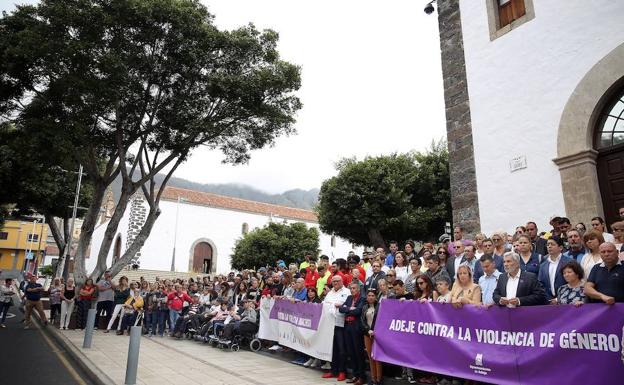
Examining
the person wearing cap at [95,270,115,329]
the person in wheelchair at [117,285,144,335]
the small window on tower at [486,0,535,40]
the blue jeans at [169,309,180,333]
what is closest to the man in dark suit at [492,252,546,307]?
the small window on tower at [486,0,535,40]

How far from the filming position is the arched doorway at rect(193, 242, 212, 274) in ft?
143

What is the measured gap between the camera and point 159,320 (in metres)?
12.5

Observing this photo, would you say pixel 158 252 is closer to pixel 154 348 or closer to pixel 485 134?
pixel 154 348

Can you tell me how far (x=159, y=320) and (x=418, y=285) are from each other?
31.5ft

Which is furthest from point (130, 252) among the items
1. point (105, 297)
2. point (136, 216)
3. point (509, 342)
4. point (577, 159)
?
point (136, 216)

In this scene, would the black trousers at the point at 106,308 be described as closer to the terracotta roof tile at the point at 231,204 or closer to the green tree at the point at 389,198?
the green tree at the point at 389,198

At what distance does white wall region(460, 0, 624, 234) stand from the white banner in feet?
13.2

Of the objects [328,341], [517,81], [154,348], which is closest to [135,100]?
[154,348]

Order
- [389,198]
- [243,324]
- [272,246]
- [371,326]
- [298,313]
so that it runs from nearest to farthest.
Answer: [371,326] → [298,313] → [243,324] → [389,198] → [272,246]

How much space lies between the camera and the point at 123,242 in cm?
4228

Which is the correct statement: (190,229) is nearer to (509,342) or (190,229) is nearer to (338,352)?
(338,352)

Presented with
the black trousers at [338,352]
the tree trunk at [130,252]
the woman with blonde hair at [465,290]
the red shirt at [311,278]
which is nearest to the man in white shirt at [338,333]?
the black trousers at [338,352]

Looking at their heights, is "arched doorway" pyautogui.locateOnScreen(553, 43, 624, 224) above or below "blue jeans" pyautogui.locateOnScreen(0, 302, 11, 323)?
above

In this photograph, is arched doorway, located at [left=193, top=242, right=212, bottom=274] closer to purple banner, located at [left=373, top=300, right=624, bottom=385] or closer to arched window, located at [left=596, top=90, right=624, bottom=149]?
purple banner, located at [left=373, top=300, right=624, bottom=385]
